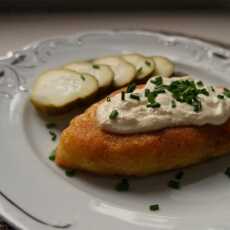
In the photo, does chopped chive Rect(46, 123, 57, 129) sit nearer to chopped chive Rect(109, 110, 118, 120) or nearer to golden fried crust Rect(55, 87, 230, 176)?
golden fried crust Rect(55, 87, 230, 176)

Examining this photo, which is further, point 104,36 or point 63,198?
point 104,36

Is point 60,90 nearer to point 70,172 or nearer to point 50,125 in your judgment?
point 50,125

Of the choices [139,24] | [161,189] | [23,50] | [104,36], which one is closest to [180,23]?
[139,24]

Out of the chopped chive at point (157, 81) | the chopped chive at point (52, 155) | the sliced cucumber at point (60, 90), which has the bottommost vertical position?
the chopped chive at point (52, 155)

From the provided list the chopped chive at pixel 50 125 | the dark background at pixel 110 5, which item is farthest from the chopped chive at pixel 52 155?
the dark background at pixel 110 5

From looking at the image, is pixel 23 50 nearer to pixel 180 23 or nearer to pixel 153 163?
pixel 153 163

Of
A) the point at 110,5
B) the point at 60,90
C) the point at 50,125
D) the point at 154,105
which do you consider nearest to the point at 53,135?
the point at 50,125

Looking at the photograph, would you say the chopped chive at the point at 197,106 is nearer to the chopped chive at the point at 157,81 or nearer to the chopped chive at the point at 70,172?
the chopped chive at the point at 157,81
